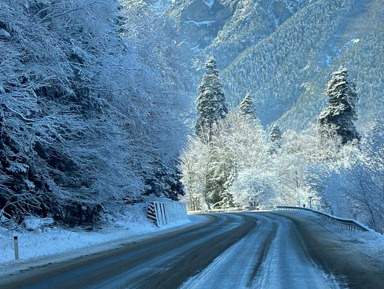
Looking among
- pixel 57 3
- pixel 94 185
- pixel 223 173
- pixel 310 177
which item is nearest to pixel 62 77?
pixel 57 3

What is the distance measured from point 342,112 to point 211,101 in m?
19.8

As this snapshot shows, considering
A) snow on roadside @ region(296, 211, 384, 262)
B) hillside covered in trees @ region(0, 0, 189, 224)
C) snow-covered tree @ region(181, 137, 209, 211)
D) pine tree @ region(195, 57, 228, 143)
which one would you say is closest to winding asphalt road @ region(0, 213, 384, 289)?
snow on roadside @ region(296, 211, 384, 262)

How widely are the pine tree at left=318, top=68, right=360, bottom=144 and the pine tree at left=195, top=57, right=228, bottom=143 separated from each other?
16.9m

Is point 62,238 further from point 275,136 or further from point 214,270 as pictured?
point 275,136

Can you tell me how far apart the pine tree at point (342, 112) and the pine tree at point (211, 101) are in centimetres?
1687

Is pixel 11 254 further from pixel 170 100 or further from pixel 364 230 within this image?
pixel 170 100

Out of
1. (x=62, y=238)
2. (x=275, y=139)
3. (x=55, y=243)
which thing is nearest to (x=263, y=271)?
(x=55, y=243)

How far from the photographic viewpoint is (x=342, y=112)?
49.4 metres

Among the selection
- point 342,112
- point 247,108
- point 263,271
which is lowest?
point 263,271

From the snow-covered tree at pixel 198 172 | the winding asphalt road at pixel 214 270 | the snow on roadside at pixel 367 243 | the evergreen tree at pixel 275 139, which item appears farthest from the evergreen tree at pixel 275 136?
the winding asphalt road at pixel 214 270

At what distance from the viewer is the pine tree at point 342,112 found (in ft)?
163

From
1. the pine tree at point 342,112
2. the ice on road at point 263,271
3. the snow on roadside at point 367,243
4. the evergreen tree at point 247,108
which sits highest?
the evergreen tree at point 247,108

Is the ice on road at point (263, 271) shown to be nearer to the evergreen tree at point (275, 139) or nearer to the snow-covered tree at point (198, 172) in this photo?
the snow-covered tree at point (198, 172)

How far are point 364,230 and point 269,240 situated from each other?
4641 millimetres
